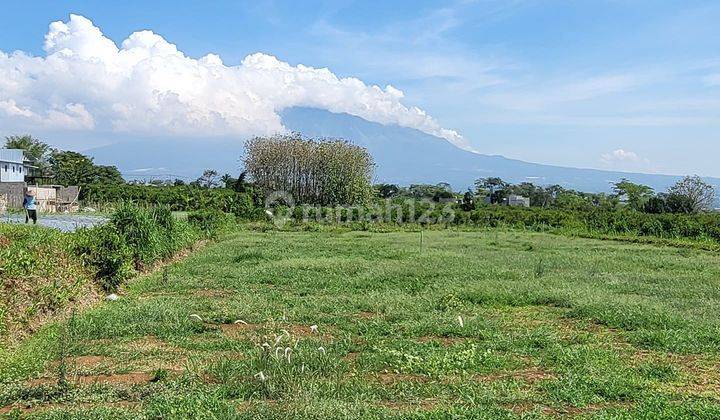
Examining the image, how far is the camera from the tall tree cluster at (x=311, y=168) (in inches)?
1465

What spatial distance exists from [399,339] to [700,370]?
10.3 feet

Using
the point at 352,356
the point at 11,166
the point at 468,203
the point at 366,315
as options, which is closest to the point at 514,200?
the point at 468,203

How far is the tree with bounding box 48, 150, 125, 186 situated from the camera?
1797 inches

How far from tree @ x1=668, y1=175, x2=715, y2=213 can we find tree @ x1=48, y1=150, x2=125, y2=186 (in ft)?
124

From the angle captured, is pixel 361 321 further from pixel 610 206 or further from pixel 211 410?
pixel 610 206

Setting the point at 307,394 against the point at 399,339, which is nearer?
the point at 307,394

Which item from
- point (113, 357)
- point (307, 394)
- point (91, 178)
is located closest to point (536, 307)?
point (307, 394)

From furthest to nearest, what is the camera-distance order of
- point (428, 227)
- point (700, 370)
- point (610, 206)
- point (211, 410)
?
point (610, 206)
point (428, 227)
point (700, 370)
point (211, 410)

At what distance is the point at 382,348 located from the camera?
6.67 metres

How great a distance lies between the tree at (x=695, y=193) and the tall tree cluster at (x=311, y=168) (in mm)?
18217

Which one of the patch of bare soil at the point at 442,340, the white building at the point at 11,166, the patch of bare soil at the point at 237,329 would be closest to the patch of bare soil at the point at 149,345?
the patch of bare soil at the point at 237,329

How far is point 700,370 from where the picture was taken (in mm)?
6031

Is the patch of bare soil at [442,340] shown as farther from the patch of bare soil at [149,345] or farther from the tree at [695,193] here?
the tree at [695,193]

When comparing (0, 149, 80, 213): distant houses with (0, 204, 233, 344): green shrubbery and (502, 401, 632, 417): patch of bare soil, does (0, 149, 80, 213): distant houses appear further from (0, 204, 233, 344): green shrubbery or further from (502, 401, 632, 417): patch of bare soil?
(502, 401, 632, 417): patch of bare soil
